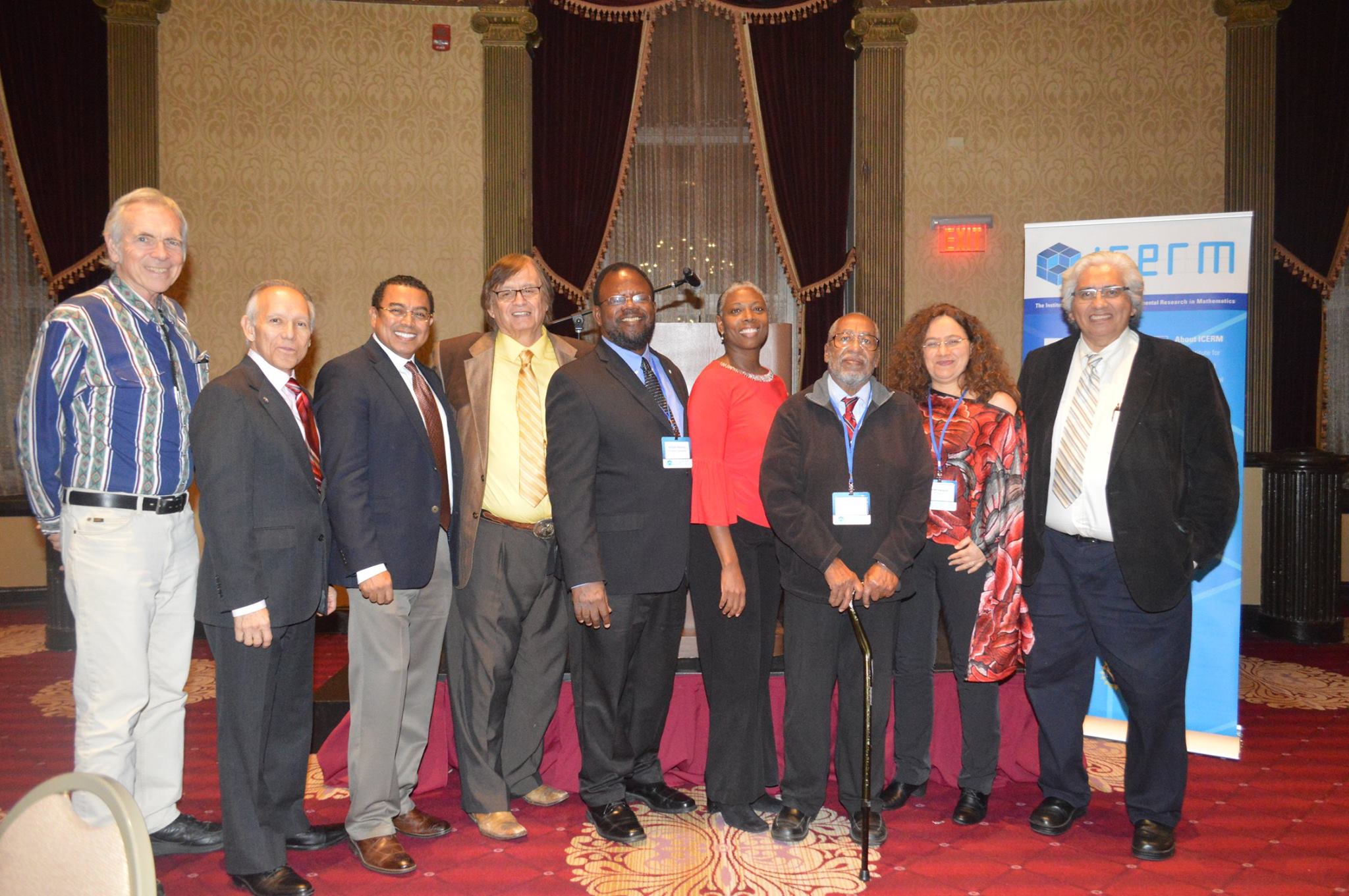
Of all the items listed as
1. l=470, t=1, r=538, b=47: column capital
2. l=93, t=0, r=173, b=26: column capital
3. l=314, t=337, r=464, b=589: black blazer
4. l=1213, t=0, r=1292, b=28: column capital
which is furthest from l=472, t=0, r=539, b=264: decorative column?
l=1213, t=0, r=1292, b=28: column capital

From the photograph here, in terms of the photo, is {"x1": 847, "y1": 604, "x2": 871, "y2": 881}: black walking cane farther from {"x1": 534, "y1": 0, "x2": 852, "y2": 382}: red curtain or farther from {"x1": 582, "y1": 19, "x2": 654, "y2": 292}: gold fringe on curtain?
{"x1": 582, "y1": 19, "x2": 654, "y2": 292}: gold fringe on curtain

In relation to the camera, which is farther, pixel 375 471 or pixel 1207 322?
pixel 1207 322

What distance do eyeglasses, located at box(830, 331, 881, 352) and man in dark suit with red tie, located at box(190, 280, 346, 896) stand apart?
165 cm

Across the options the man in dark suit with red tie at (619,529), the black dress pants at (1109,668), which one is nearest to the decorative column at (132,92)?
the man in dark suit with red tie at (619,529)

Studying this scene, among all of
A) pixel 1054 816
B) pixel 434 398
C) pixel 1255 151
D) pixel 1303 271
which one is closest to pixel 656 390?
pixel 434 398

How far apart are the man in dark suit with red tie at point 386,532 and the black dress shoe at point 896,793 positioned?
1.58 m

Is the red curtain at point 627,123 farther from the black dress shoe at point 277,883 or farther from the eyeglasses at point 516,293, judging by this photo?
the black dress shoe at point 277,883

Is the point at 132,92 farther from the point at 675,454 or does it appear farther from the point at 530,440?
the point at 675,454

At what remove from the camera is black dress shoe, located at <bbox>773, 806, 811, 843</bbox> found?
2.89 m

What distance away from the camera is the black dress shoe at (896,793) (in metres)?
3.17

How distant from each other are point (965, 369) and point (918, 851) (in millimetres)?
1590

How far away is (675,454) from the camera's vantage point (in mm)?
2893

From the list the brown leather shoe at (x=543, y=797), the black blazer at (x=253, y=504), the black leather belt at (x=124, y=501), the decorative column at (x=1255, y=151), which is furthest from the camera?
the decorative column at (x=1255, y=151)

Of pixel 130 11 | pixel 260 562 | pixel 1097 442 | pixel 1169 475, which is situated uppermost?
pixel 130 11
